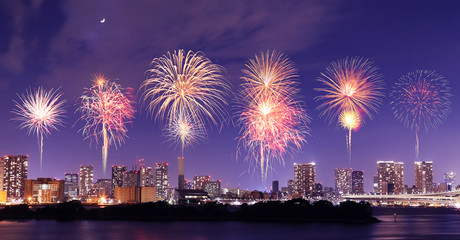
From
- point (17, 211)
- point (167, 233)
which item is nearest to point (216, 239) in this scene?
point (167, 233)

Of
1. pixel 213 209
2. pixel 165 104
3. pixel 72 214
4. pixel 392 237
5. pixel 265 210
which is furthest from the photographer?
pixel 72 214

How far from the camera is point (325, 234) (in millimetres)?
92750

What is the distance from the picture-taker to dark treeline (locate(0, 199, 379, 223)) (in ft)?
430

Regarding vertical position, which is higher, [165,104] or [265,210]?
[165,104]

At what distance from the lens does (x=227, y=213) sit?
5699 inches

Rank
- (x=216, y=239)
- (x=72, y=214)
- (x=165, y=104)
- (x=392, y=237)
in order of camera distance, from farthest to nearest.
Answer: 1. (x=72, y=214)
2. (x=392, y=237)
3. (x=216, y=239)
4. (x=165, y=104)

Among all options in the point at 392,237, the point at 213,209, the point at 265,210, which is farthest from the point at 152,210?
the point at 392,237

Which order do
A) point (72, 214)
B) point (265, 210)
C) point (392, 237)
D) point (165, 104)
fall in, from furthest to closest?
point (72, 214) < point (265, 210) < point (392, 237) < point (165, 104)

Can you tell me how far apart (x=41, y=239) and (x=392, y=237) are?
57849 millimetres

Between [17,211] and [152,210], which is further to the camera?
[17,211]

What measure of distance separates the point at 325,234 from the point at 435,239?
17.7 meters

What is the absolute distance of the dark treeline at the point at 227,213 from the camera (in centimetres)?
13100

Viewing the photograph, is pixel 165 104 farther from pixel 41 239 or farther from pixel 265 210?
pixel 265 210

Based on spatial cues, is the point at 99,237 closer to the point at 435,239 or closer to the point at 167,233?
the point at 167,233
